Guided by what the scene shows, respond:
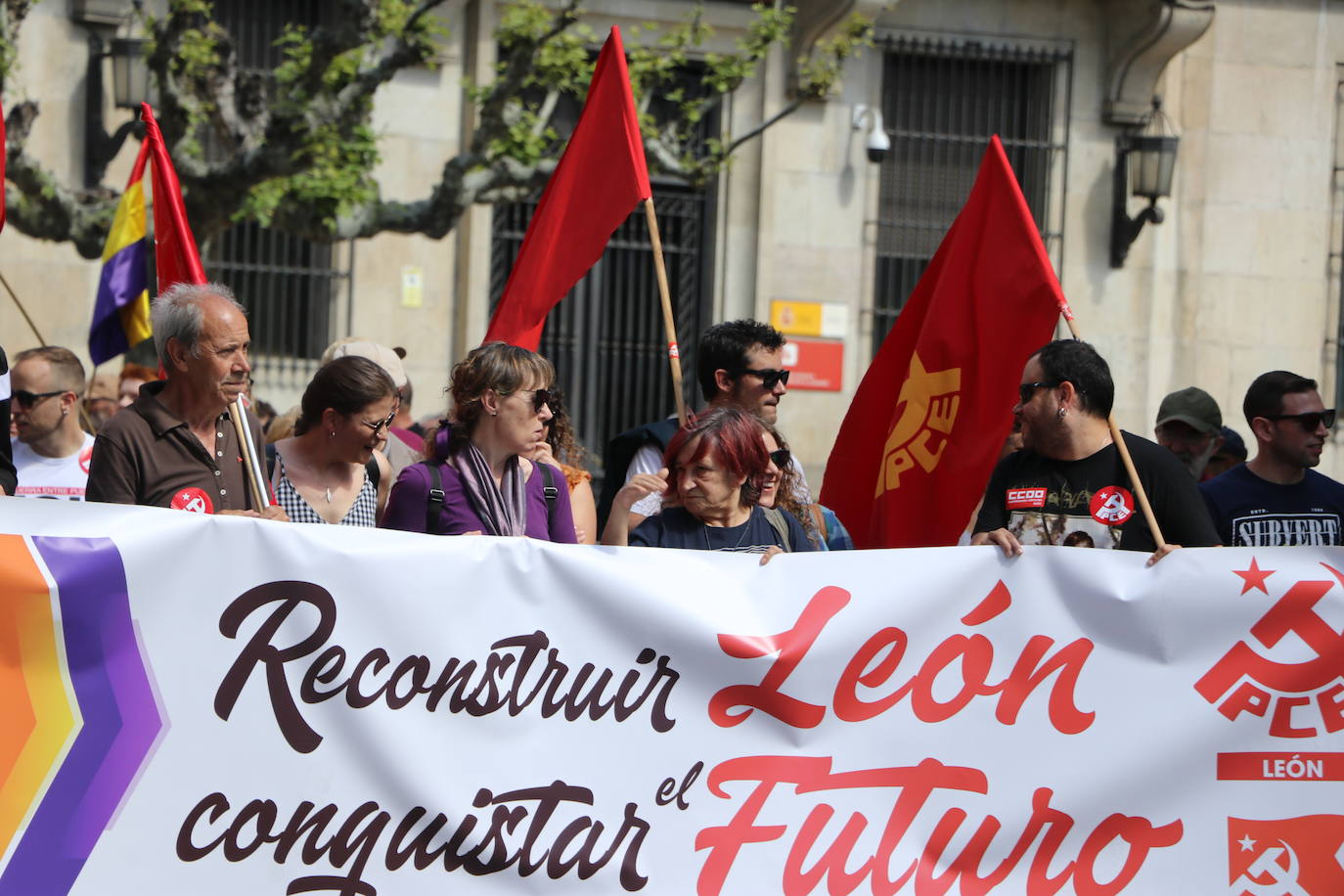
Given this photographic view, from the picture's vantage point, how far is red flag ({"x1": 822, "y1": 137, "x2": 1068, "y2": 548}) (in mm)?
5137

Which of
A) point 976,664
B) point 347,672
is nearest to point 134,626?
point 347,672

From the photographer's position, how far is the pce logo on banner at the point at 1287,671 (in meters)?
4.01

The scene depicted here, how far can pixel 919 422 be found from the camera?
5469mm

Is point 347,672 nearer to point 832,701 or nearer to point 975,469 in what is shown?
point 832,701

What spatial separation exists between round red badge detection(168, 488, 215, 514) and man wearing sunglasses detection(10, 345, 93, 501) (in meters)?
2.14

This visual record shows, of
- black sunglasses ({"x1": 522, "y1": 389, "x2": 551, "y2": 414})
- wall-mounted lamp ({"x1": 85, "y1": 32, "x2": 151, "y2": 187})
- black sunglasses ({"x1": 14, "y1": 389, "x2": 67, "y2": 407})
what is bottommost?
black sunglasses ({"x1": 14, "y1": 389, "x2": 67, "y2": 407})

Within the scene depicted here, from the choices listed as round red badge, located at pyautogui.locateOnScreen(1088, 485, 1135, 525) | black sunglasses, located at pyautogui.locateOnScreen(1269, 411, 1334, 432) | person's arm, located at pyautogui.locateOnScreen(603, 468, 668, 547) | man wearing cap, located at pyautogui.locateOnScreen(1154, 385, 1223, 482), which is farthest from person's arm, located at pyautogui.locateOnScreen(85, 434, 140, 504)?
man wearing cap, located at pyautogui.locateOnScreen(1154, 385, 1223, 482)

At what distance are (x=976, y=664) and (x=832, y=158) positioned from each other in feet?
32.4

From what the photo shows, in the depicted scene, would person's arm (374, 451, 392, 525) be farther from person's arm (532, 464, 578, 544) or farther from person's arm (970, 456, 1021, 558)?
person's arm (970, 456, 1021, 558)

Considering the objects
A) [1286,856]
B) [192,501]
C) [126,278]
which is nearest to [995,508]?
[1286,856]

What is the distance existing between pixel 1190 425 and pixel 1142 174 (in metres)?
6.83

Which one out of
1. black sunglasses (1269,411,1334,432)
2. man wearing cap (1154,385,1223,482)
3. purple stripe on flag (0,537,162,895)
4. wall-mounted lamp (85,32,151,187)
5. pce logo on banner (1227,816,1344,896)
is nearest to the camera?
purple stripe on flag (0,537,162,895)

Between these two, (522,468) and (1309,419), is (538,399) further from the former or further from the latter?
(1309,419)

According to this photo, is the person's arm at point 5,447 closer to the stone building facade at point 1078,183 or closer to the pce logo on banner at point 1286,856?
the pce logo on banner at point 1286,856
